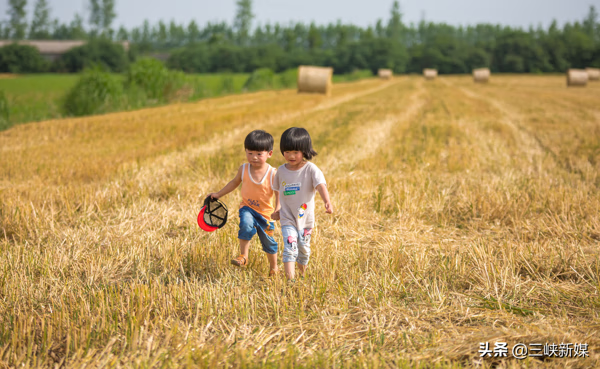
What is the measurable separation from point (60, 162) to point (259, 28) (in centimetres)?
17281

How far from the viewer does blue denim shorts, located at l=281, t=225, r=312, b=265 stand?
3451 millimetres

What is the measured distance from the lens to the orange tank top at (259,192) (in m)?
3.60

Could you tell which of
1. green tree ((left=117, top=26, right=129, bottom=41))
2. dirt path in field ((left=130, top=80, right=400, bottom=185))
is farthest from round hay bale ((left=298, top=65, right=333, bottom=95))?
green tree ((left=117, top=26, right=129, bottom=41))

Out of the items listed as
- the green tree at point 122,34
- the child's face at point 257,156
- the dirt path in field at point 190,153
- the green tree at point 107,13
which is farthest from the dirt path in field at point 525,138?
the green tree at point 122,34

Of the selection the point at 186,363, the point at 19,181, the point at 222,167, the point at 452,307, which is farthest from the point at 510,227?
the point at 19,181

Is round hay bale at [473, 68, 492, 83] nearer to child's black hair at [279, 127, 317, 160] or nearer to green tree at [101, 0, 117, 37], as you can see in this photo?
child's black hair at [279, 127, 317, 160]

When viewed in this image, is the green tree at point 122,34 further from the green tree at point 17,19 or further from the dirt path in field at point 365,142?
the dirt path in field at point 365,142

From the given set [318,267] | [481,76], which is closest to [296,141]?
[318,267]

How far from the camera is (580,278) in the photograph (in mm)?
3564

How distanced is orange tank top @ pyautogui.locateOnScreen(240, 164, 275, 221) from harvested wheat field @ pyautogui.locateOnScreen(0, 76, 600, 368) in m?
0.53

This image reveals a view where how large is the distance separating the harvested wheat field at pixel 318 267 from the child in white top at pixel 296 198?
0.85 feet

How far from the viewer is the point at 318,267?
12.1 feet

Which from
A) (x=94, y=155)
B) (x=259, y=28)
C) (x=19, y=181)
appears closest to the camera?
(x=19, y=181)

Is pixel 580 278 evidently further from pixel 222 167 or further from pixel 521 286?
pixel 222 167
